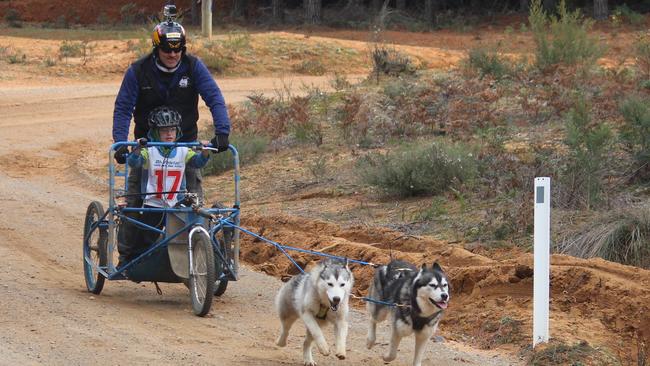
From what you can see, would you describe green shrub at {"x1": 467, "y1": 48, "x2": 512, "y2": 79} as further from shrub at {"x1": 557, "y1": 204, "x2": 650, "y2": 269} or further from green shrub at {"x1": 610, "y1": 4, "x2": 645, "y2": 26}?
green shrub at {"x1": 610, "y1": 4, "x2": 645, "y2": 26}

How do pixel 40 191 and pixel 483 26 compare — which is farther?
pixel 483 26

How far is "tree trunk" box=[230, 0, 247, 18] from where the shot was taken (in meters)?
54.5

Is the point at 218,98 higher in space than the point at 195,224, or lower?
higher

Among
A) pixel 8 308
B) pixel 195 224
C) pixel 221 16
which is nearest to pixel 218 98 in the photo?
pixel 195 224

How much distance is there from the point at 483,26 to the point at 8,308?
1561 inches

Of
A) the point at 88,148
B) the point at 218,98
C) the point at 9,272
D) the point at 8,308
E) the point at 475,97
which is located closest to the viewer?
the point at 8,308

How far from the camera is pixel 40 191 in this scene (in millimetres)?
17375

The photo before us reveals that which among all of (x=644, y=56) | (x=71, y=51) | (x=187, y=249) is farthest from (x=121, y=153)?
(x=71, y=51)

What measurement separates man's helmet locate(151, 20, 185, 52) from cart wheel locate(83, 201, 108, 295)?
5.65 feet

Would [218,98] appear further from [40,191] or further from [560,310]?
[40,191]

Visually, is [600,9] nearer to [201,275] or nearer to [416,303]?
[201,275]

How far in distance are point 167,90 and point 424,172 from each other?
5.14 m

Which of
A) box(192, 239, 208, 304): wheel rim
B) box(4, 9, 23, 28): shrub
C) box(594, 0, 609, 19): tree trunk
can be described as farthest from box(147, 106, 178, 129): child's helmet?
box(4, 9, 23, 28): shrub

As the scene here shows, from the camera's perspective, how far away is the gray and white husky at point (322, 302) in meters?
8.20
